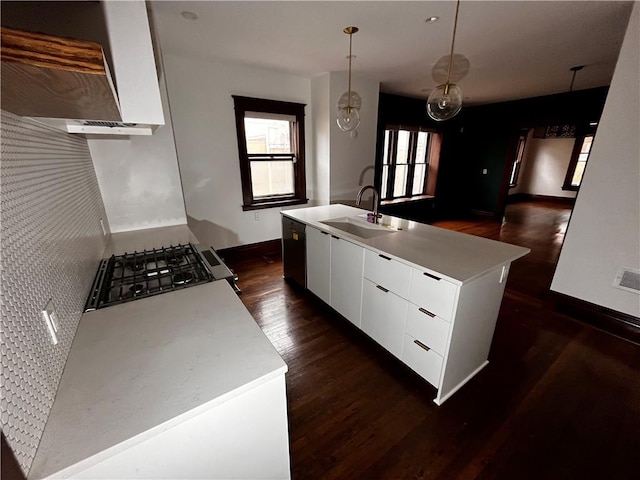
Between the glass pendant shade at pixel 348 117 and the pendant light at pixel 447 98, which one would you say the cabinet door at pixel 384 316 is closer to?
the pendant light at pixel 447 98

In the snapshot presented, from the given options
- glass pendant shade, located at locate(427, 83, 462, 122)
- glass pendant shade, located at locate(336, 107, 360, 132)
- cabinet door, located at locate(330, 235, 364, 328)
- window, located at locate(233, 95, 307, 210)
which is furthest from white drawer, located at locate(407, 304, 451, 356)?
window, located at locate(233, 95, 307, 210)

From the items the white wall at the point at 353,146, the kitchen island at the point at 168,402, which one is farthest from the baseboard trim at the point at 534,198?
the kitchen island at the point at 168,402

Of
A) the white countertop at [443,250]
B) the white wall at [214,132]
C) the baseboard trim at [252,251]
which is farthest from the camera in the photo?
the baseboard trim at [252,251]

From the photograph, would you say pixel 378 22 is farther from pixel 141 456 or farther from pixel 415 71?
pixel 141 456

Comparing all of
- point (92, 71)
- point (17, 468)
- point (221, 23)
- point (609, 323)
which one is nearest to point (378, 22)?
point (221, 23)

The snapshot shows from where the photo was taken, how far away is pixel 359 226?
105 inches

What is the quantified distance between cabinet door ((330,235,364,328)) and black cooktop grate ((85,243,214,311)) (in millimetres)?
1113

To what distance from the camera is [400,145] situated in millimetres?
5668

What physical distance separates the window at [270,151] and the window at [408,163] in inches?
76.2

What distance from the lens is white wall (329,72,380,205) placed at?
12.7 feet

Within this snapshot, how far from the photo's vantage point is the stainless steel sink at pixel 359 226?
8.02 feet

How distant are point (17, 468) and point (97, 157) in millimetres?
2219

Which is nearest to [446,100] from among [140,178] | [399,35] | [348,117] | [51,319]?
[348,117]

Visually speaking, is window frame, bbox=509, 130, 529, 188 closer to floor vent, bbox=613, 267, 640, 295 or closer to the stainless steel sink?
floor vent, bbox=613, 267, 640, 295
